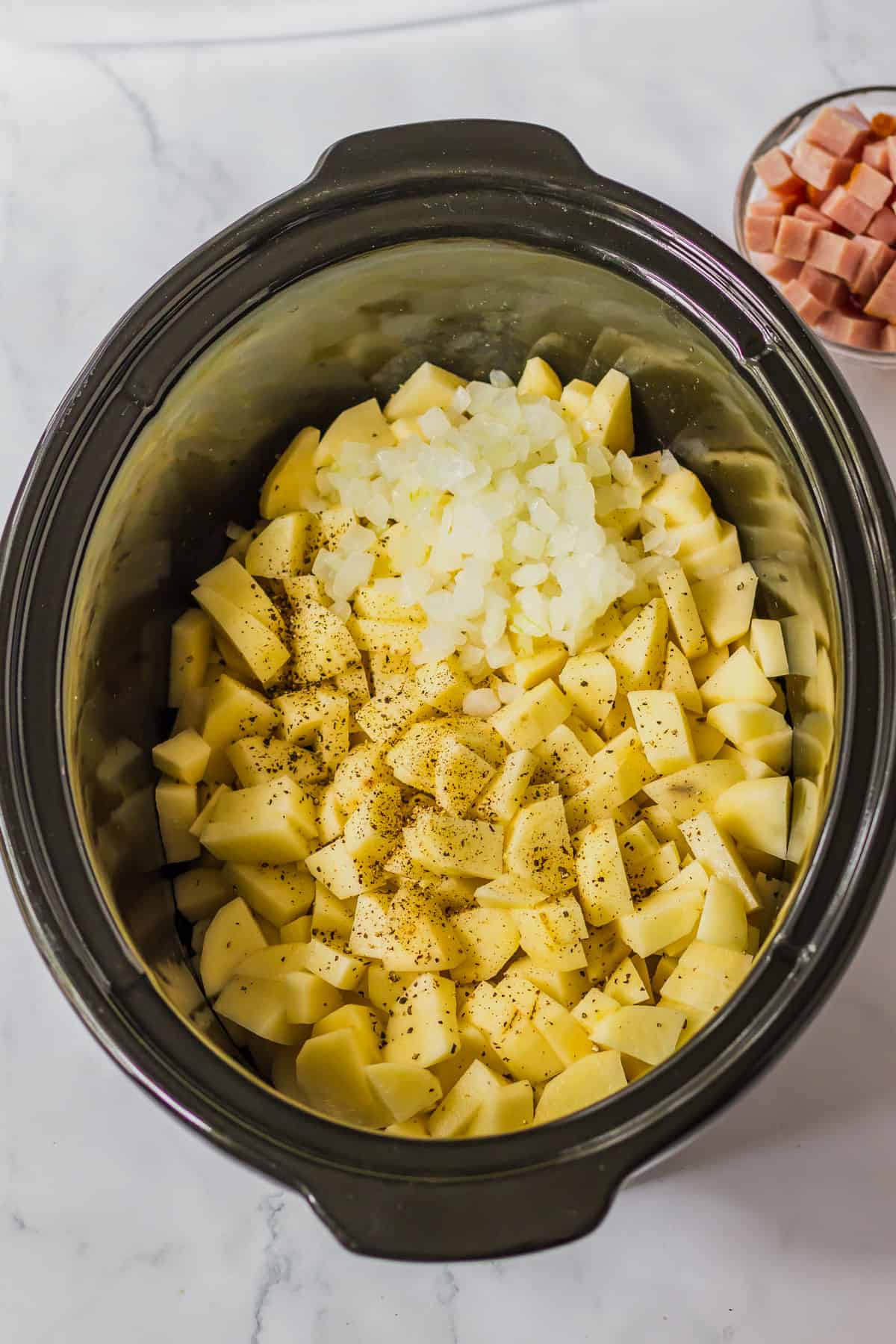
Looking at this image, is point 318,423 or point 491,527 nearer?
point 491,527

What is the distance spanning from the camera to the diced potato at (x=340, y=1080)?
3.34 ft

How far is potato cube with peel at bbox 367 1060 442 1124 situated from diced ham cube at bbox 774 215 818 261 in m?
0.91

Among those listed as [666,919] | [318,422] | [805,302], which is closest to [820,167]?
[805,302]

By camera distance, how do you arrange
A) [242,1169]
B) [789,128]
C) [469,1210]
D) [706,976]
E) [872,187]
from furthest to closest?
[789,128] → [872,187] → [706,976] → [242,1169] → [469,1210]

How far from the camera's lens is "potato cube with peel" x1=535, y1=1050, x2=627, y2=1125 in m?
0.99

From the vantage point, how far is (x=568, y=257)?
1.06 m

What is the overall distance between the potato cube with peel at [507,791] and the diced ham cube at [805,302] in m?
0.57

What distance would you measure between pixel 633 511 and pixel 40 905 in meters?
0.67

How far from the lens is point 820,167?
1276 mm

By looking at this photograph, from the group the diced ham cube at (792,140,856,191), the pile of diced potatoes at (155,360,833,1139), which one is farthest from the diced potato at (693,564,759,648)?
the diced ham cube at (792,140,856,191)

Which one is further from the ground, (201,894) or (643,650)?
(643,650)

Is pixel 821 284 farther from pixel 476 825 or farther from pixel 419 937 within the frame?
pixel 419 937

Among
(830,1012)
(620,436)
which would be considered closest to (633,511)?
(620,436)

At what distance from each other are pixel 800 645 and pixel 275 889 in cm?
53
